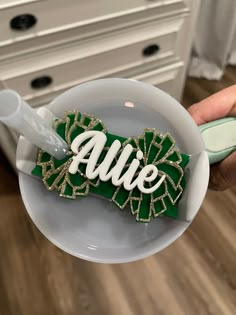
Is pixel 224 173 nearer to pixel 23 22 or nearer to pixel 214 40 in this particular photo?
pixel 23 22

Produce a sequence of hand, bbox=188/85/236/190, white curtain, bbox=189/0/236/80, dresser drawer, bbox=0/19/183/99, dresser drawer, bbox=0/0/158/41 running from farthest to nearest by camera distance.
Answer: white curtain, bbox=189/0/236/80 < dresser drawer, bbox=0/19/183/99 < dresser drawer, bbox=0/0/158/41 < hand, bbox=188/85/236/190

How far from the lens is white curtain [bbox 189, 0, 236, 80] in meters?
1.37

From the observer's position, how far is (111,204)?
0.40 metres

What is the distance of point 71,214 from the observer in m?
0.40

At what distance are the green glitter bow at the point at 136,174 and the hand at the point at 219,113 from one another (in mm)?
123

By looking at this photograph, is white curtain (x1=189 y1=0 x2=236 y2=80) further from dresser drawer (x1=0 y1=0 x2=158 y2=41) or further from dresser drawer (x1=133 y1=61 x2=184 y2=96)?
dresser drawer (x1=0 y1=0 x2=158 y2=41)

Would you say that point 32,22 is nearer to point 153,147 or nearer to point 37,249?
point 153,147

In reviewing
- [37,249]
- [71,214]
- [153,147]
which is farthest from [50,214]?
[37,249]

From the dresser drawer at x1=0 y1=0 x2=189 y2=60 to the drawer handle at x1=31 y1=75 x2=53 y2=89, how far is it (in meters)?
0.09

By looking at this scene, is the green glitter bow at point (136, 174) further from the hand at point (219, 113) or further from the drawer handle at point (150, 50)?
the drawer handle at point (150, 50)

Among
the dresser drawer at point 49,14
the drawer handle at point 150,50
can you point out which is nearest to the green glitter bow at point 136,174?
the dresser drawer at point 49,14

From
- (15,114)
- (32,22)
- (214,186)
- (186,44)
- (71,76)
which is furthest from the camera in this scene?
(186,44)

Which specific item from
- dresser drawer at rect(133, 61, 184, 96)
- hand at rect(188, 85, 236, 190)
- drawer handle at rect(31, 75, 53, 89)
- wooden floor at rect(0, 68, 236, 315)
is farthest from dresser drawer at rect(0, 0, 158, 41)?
wooden floor at rect(0, 68, 236, 315)

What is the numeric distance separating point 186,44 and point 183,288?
68 centimetres
